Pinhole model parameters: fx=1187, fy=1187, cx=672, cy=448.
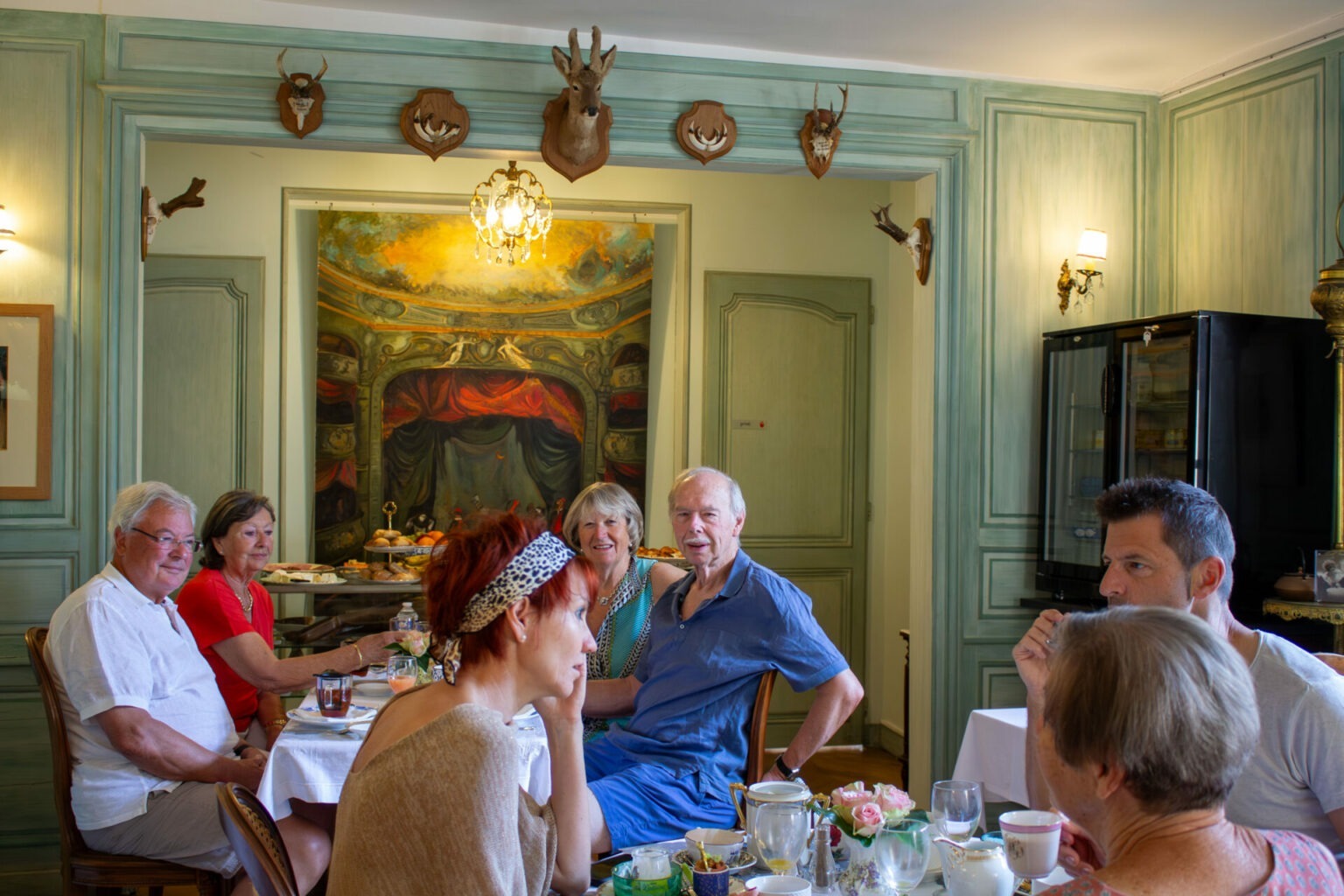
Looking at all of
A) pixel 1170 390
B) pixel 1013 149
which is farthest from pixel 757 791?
pixel 1013 149

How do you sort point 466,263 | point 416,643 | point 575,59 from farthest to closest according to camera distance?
point 466,263
point 575,59
point 416,643

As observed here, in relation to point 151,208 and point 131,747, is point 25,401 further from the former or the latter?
point 131,747

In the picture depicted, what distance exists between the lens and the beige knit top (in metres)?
1.61

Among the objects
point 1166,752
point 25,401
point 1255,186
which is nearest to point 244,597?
point 25,401

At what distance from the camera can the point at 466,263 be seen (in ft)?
22.4

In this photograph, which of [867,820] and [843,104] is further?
[843,104]

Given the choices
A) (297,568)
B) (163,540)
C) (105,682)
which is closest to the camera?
(105,682)

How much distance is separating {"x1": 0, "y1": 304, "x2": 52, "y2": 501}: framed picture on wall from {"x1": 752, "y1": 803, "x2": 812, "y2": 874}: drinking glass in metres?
3.46

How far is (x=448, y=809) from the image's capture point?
162cm

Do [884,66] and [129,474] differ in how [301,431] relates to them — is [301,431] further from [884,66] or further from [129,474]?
[884,66]

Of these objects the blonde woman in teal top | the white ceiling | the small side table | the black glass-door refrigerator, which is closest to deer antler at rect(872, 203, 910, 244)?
the white ceiling

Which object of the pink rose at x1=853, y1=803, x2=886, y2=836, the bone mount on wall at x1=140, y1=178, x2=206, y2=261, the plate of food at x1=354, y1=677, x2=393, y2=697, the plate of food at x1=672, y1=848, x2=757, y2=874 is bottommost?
the plate of food at x1=354, y1=677, x2=393, y2=697

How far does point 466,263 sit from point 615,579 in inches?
134

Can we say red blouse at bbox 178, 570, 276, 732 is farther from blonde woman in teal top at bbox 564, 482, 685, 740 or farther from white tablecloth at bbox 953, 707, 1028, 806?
white tablecloth at bbox 953, 707, 1028, 806
